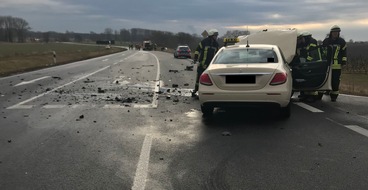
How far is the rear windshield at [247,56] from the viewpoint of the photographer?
25.9 feet

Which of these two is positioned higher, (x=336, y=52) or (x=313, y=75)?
(x=336, y=52)

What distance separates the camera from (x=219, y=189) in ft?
13.6

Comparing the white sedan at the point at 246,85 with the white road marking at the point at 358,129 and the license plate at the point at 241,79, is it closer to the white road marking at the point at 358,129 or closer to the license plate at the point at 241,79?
the license plate at the point at 241,79

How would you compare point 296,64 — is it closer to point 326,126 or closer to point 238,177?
point 326,126

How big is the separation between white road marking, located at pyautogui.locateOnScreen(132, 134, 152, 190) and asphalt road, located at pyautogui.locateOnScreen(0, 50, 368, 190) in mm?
11

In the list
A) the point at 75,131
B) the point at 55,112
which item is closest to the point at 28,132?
the point at 75,131

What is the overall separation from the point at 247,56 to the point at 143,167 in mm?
3924

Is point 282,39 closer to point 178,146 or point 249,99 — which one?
point 249,99

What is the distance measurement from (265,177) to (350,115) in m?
4.73

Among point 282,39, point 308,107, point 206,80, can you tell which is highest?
point 282,39

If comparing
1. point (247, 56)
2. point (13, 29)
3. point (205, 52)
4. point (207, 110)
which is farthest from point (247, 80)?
point (13, 29)

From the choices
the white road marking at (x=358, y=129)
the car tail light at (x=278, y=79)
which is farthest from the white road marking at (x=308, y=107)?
the car tail light at (x=278, y=79)

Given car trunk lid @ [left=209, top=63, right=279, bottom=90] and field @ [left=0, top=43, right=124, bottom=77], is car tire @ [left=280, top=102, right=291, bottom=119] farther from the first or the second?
field @ [left=0, top=43, right=124, bottom=77]

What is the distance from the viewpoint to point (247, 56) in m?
8.03
